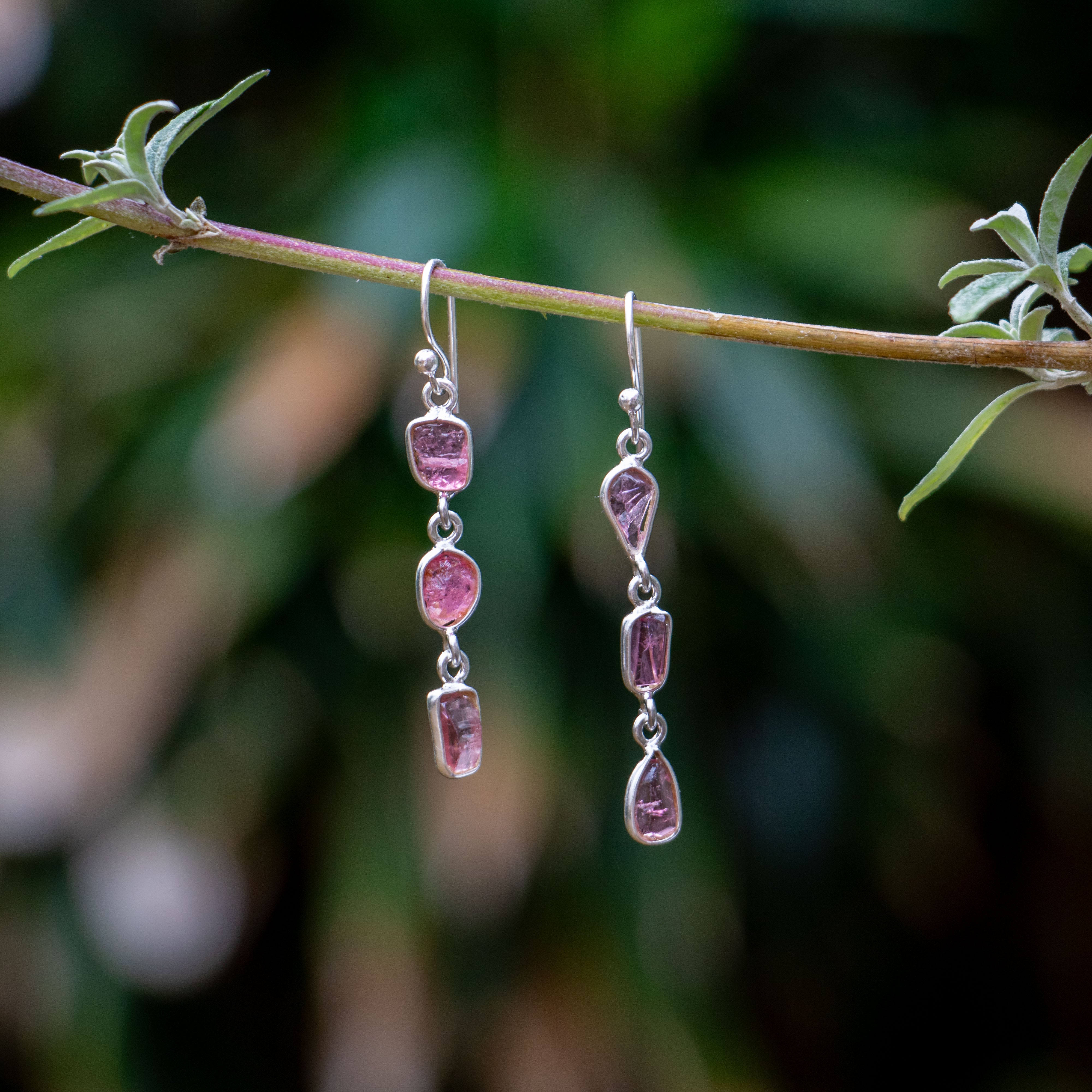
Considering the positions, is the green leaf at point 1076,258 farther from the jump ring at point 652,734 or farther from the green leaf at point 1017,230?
the jump ring at point 652,734

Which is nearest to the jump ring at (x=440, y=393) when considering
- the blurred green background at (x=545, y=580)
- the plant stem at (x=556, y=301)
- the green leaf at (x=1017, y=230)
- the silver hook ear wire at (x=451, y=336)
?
the silver hook ear wire at (x=451, y=336)

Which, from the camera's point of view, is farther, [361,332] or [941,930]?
[941,930]

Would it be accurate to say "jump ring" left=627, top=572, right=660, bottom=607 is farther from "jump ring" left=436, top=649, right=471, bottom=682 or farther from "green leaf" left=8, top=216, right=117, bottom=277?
"green leaf" left=8, top=216, right=117, bottom=277

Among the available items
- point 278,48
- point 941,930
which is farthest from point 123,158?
point 941,930

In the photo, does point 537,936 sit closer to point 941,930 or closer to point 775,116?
point 941,930

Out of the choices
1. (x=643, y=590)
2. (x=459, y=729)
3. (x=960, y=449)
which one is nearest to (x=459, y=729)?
(x=459, y=729)
